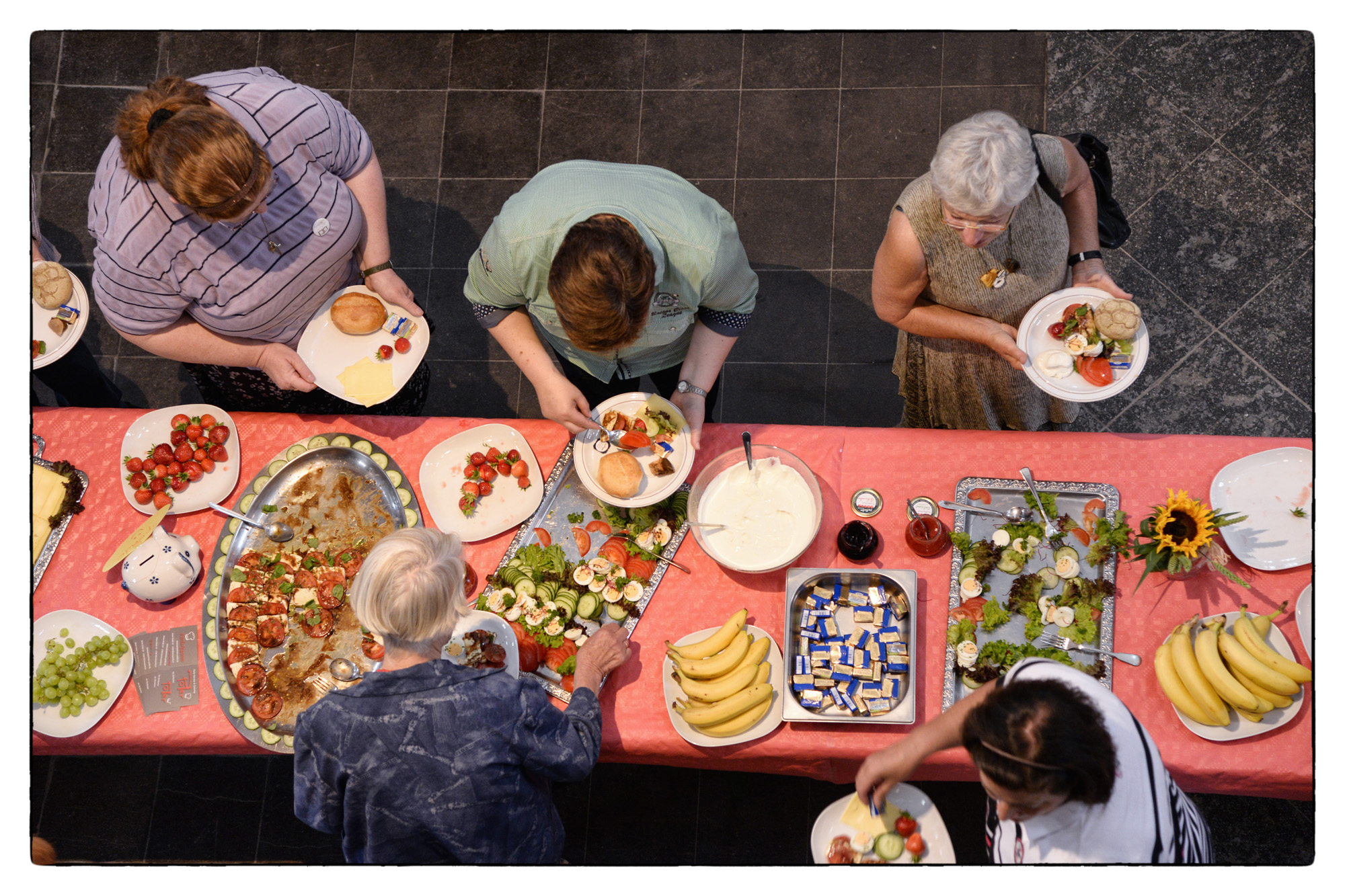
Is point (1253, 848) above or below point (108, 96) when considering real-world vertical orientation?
below

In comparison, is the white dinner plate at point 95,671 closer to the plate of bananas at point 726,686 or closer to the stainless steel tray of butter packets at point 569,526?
the stainless steel tray of butter packets at point 569,526

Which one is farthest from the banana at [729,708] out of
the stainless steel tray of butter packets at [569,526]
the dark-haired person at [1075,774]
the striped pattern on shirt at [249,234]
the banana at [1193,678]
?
the striped pattern on shirt at [249,234]

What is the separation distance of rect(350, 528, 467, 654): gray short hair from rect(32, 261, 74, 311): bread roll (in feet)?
8.21

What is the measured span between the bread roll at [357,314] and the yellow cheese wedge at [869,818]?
248cm

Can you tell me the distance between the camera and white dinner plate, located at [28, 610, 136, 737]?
3020mm

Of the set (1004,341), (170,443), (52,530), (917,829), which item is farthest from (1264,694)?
(52,530)

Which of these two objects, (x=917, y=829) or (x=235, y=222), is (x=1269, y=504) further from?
(x=235, y=222)

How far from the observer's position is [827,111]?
5.06 metres

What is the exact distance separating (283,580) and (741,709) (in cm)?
174

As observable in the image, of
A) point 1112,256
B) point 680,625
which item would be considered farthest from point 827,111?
point 680,625

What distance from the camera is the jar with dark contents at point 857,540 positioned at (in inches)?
116

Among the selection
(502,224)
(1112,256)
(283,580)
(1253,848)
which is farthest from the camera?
(1112,256)

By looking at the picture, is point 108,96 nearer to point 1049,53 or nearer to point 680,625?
point 680,625

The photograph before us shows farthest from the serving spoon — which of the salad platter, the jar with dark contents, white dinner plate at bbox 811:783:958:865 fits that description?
white dinner plate at bbox 811:783:958:865
